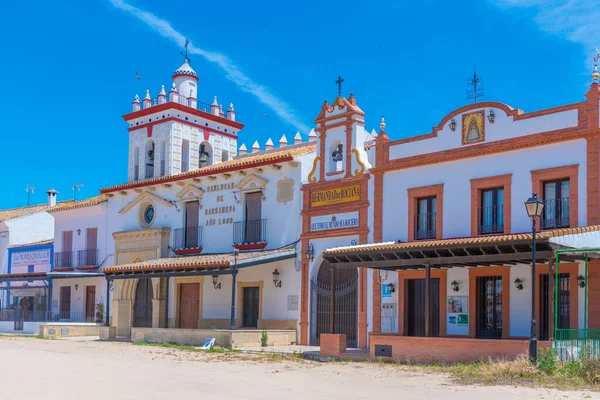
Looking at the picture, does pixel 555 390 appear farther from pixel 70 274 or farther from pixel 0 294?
pixel 0 294

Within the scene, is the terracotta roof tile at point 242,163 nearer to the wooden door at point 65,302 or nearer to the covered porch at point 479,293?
the wooden door at point 65,302

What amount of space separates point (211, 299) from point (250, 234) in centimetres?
293

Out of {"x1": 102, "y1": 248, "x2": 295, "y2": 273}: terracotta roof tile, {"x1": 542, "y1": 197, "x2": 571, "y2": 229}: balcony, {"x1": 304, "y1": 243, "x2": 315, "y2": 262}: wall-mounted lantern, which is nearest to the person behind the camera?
{"x1": 542, "y1": 197, "x2": 571, "y2": 229}: balcony

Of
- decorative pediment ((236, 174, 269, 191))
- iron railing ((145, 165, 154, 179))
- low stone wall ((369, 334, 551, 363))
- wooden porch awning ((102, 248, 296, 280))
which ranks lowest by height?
low stone wall ((369, 334, 551, 363))

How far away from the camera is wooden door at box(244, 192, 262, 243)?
26.6 metres

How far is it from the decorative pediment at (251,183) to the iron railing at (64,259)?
36.3 feet

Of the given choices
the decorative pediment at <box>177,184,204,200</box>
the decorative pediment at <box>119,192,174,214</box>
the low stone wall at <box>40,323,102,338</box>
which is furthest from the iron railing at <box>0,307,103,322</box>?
the decorative pediment at <box>177,184,204,200</box>

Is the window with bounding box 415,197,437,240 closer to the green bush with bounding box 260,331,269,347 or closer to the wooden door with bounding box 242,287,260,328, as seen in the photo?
the green bush with bounding box 260,331,269,347

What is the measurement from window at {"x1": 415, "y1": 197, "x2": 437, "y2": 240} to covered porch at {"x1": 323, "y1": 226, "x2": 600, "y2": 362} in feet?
3.30

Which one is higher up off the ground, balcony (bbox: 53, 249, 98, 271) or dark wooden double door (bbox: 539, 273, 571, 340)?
balcony (bbox: 53, 249, 98, 271)

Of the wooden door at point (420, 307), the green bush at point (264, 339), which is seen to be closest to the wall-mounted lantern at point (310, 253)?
the green bush at point (264, 339)

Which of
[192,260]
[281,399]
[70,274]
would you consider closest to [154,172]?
[70,274]

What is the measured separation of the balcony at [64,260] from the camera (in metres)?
34.5

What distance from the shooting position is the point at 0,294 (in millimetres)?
39812
